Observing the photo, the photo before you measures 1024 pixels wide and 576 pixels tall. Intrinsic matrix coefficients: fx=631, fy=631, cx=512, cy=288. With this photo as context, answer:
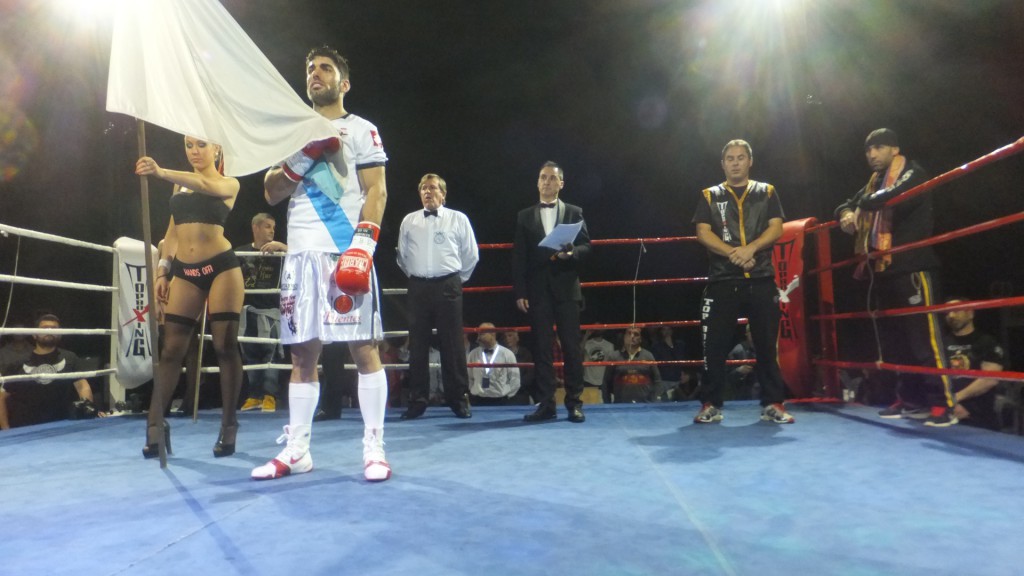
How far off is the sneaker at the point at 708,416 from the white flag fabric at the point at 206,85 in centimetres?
214

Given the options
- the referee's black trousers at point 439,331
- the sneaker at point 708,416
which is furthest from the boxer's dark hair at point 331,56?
the sneaker at point 708,416

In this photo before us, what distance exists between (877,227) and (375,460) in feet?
8.72

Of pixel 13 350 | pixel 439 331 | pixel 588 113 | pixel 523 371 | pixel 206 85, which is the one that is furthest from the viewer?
pixel 588 113

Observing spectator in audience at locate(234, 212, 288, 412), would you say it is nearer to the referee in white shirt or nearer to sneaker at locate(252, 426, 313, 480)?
the referee in white shirt

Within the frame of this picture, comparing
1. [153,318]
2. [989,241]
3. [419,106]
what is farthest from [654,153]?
[153,318]

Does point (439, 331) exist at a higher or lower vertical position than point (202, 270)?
lower

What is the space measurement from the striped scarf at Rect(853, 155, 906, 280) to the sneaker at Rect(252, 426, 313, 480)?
109 inches

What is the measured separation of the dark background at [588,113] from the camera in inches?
229

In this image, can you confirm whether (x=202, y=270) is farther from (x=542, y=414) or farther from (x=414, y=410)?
(x=542, y=414)

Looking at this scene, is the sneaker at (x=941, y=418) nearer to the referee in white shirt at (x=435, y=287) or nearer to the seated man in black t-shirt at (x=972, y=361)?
the seated man in black t-shirt at (x=972, y=361)

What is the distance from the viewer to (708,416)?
121 inches

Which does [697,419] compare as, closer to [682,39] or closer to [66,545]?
[66,545]

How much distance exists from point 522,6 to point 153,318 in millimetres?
6807

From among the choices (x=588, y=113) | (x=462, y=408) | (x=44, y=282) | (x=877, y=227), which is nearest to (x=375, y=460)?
(x=462, y=408)
